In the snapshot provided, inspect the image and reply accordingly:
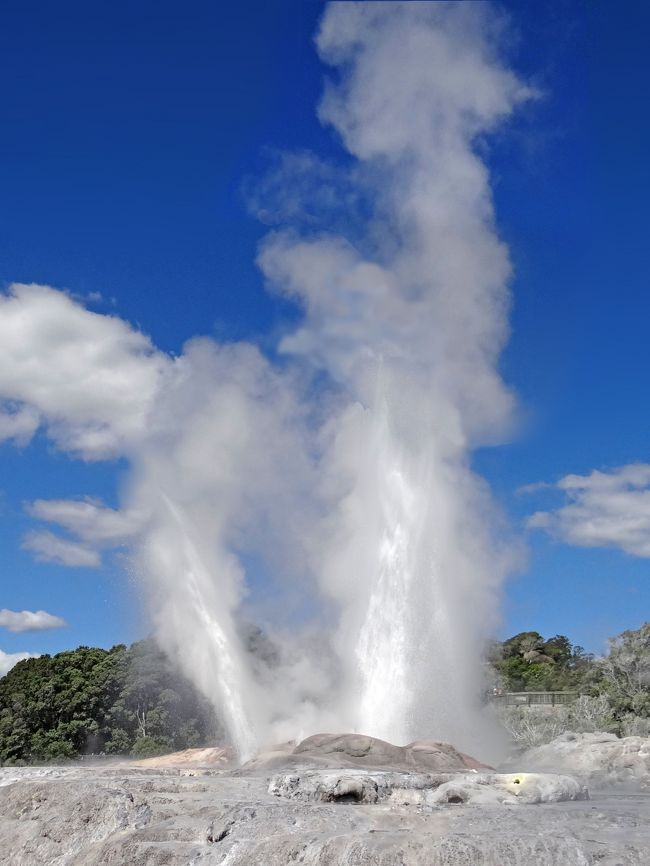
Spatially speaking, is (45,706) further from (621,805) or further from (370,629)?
(621,805)

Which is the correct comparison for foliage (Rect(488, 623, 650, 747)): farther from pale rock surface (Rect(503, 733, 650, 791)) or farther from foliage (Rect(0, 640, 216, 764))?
foliage (Rect(0, 640, 216, 764))

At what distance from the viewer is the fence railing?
48562 mm

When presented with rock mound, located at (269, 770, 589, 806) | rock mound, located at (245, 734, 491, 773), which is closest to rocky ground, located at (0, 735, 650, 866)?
rock mound, located at (269, 770, 589, 806)

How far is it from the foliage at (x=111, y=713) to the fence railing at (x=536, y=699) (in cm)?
1644

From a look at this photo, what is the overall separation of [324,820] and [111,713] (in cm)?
3858

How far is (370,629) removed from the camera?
1234 inches

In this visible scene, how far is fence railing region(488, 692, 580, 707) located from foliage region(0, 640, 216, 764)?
16440mm

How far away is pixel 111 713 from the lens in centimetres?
5056

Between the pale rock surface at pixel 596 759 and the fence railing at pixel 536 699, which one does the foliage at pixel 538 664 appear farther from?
the pale rock surface at pixel 596 759

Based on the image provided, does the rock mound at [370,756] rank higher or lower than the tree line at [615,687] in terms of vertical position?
lower

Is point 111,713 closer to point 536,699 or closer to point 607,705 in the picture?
point 536,699

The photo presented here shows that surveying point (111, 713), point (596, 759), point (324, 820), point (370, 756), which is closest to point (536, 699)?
point (596, 759)

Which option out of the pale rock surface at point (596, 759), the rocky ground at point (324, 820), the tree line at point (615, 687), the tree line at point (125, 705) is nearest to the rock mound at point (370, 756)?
the rocky ground at point (324, 820)

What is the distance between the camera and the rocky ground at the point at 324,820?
13.3m
